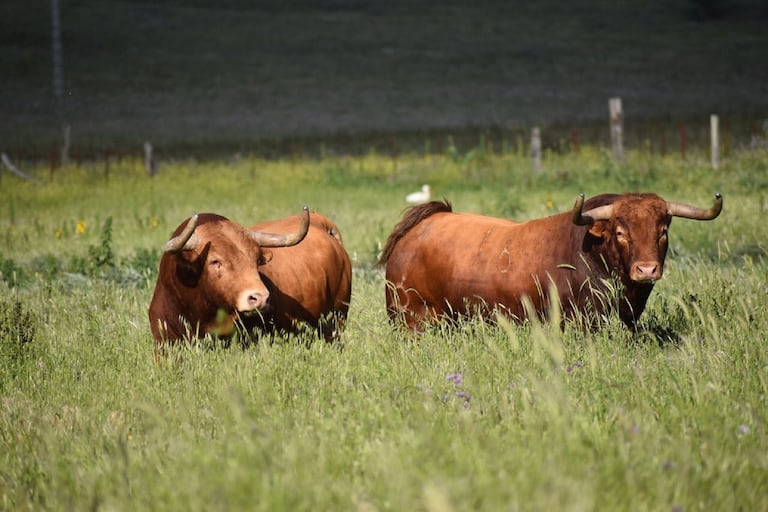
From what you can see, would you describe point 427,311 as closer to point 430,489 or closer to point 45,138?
point 430,489

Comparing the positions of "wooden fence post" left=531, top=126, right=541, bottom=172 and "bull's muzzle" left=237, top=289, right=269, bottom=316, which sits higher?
"bull's muzzle" left=237, top=289, right=269, bottom=316

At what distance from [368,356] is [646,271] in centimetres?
175

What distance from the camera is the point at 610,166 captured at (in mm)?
20625

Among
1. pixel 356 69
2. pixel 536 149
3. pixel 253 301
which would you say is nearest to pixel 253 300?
pixel 253 301

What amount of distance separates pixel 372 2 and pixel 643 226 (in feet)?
226

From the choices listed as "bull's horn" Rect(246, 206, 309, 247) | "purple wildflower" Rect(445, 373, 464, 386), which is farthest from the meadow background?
"bull's horn" Rect(246, 206, 309, 247)

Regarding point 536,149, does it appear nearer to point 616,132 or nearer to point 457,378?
point 616,132

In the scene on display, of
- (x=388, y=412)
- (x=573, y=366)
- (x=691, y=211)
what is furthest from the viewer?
(x=691, y=211)

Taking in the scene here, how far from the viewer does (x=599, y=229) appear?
677 centimetres

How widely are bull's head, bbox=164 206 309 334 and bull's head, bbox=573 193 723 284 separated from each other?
6.15 feet

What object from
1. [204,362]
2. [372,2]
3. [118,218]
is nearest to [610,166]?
[118,218]

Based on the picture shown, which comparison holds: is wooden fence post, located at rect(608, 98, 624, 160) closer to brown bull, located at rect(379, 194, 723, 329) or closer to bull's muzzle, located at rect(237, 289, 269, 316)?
brown bull, located at rect(379, 194, 723, 329)

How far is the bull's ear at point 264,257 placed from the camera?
6.88 m

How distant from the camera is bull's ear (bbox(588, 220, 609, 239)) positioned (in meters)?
6.75
